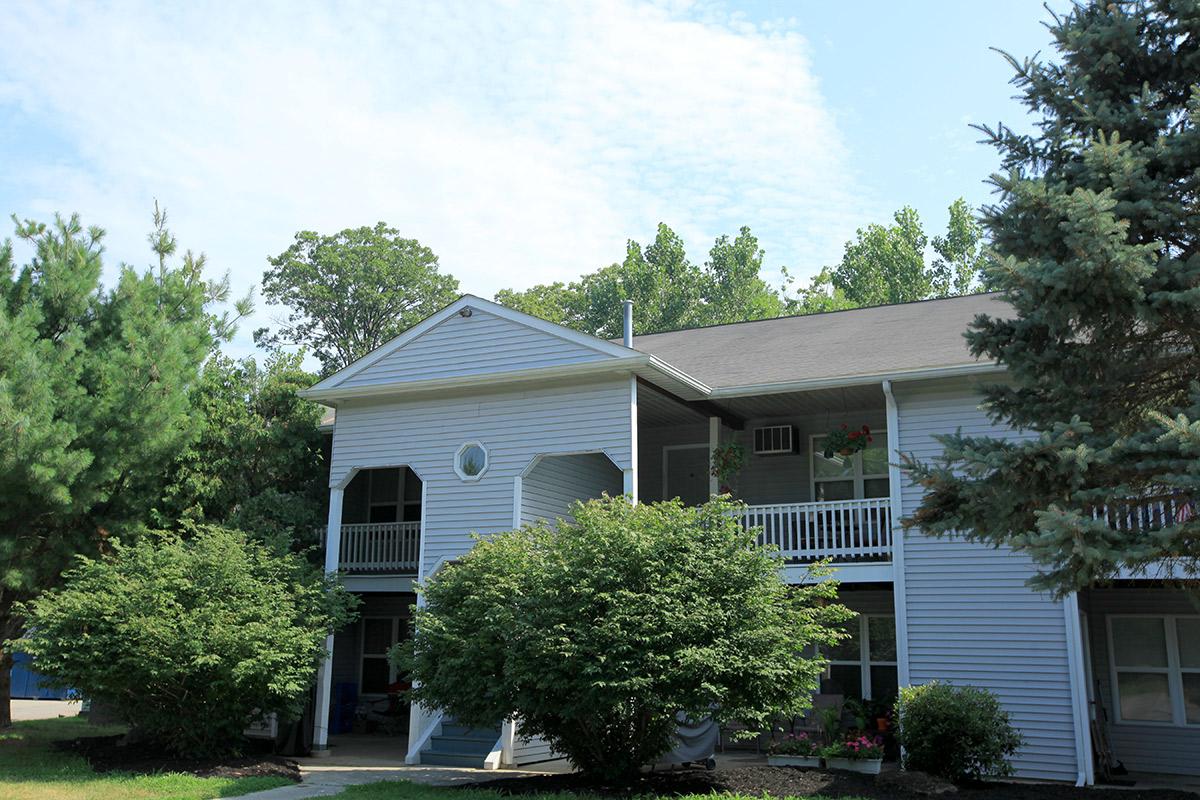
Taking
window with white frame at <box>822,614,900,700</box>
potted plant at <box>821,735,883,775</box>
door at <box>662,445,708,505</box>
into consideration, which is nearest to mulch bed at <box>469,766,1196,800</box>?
potted plant at <box>821,735,883,775</box>

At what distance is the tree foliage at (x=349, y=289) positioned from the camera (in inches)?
1865

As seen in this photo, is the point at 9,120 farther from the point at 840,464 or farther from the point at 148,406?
the point at 840,464

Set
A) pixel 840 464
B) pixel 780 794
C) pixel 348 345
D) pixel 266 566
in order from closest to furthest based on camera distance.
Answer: pixel 780 794
pixel 266 566
pixel 840 464
pixel 348 345

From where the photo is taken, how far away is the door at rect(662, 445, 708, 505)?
59.4 feet

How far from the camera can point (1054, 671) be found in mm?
12914

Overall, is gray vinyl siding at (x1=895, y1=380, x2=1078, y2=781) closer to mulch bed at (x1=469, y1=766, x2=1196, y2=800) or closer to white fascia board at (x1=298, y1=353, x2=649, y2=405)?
mulch bed at (x1=469, y1=766, x2=1196, y2=800)

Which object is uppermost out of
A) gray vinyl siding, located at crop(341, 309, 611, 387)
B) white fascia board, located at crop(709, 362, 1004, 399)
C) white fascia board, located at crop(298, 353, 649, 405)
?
gray vinyl siding, located at crop(341, 309, 611, 387)

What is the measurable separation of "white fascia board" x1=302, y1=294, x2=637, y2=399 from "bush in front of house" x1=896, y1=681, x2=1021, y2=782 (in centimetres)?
590

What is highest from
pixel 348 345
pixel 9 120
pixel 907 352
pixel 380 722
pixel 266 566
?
pixel 348 345

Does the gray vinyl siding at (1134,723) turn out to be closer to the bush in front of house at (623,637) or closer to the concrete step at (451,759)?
the bush in front of house at (623,637)

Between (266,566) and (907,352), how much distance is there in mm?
9676

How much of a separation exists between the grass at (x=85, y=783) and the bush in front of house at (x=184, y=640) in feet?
3.33

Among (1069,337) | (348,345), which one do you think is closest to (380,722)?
(1069,337)

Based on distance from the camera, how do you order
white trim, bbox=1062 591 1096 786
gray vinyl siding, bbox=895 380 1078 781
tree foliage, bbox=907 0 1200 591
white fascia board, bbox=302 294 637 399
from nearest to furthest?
tree foliage, bbox=907 0 1200 591 < white trim, bbox=1062 591 1096 786 < gray vinyl siding, bbox=895 380 1078 781 < white fascia board, bbox=302 294 637 399
